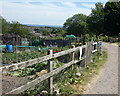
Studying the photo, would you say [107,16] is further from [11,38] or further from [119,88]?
[119,88]

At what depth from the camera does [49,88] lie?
4.79 meters

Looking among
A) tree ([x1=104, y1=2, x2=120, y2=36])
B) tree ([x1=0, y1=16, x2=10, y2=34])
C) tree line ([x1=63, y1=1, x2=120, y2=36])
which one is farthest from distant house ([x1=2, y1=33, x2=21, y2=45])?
tree ([x1=104, y1=2, x2=120, y2=36])

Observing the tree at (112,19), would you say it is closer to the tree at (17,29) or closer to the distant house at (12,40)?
the tree at (17,29)

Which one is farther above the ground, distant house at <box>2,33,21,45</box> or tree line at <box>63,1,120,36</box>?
tree line at <box>63,1,120,36</box>

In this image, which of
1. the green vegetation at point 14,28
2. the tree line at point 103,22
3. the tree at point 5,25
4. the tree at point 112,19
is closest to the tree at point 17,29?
the green vegetation at point 14,28

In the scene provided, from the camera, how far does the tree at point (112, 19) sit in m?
53.6

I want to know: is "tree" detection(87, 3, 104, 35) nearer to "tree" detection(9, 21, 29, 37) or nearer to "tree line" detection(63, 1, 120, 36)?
"tree line" detection(63, 1, 120, 36)

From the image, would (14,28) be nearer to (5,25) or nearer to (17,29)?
(17,29)

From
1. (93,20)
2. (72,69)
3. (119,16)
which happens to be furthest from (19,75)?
(93,20)

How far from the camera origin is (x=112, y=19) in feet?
177

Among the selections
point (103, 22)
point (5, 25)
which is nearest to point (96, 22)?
point (103, 22)

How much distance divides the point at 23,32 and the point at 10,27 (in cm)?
488

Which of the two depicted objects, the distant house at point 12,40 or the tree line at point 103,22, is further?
the tree line at point 103,22

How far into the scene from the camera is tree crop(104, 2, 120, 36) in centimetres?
5357
